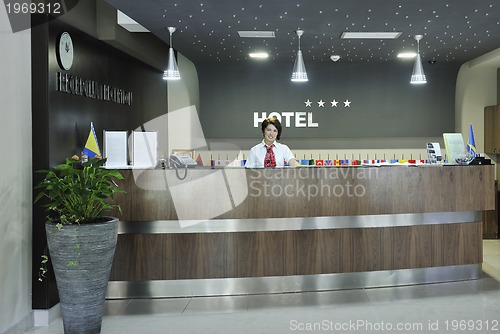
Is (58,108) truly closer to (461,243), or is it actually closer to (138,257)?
(138,257)

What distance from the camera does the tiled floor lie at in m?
4.30

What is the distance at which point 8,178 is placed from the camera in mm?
4051

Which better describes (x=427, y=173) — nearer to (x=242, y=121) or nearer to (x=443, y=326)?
(x=443, y=326)

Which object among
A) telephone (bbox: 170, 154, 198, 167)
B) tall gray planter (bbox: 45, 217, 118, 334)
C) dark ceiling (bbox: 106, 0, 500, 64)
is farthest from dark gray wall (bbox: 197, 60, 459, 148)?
tall gray planter (bbox: 45, 217, 118, 334)

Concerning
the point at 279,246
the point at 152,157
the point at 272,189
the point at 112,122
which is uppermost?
the point at 112,122

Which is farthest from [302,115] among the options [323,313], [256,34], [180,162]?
[323,313]

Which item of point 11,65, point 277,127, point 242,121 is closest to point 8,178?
point 11,65

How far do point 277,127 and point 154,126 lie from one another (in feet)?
10.9

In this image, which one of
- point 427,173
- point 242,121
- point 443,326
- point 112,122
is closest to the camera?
point 443,326

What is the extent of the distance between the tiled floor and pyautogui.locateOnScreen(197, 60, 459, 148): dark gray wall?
446cm

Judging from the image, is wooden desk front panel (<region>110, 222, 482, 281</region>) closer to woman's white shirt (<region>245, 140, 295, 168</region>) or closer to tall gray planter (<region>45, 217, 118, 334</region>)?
tall gray planter (<region>45, 217, 118, 334</region>)

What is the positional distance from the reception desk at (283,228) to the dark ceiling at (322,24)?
1698 millimetres

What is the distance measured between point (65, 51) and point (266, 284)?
283cm

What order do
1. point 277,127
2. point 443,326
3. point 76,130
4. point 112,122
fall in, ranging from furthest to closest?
1. point 112,122
2. point 277,127
3. point 76,130
4. point 443,326
